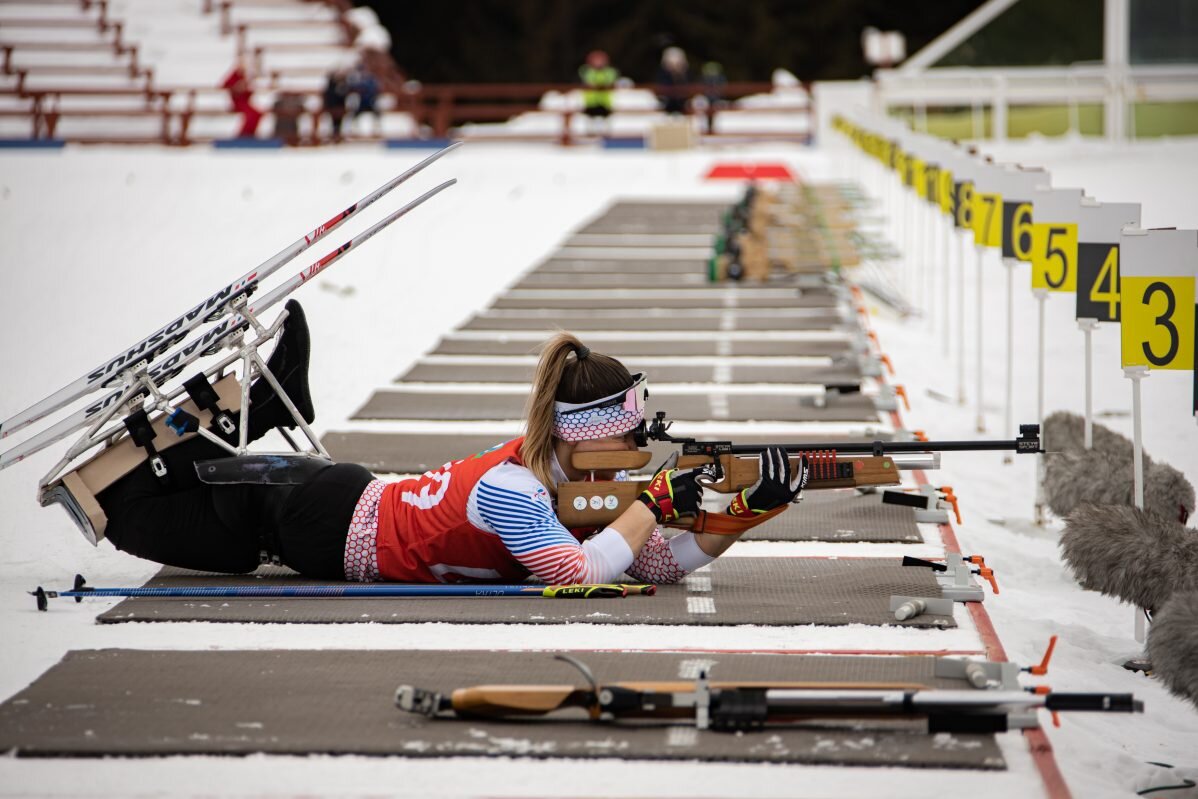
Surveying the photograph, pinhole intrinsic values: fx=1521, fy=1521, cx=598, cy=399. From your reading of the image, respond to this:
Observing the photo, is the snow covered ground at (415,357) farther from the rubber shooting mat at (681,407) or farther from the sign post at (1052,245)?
the sign post at (1052,245)

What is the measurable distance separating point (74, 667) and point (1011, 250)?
4661 millimetres

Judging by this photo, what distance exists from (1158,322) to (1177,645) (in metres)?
1.23

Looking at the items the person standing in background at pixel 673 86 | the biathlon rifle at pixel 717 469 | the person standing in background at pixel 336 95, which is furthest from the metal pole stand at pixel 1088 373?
the person standing in background at pixel 673 86

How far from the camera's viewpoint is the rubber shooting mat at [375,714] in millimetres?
3514

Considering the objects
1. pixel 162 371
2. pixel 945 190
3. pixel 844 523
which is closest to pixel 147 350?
pixel 162 371

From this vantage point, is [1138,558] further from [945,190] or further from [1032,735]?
[945,190]

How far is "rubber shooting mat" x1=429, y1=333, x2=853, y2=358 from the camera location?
966 centimetres

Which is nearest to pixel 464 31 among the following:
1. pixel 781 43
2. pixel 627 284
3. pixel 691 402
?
pixel 781 43

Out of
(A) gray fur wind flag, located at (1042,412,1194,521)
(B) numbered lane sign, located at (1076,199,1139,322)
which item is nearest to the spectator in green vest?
(A) gray fur wind flag, located at (1042,412,1194,521)

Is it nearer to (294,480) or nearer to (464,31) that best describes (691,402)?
(294,480)

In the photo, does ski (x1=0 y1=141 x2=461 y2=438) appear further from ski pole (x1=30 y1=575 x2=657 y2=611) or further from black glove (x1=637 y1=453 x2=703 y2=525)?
black glove (x1=637 y1=453 x2=703 y2=525)

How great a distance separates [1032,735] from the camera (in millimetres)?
3598

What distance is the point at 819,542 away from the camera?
18.2 ft

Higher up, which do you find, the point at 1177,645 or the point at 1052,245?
the point at 1052,245
